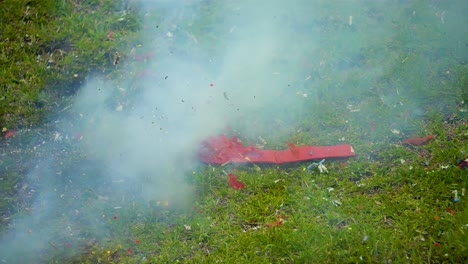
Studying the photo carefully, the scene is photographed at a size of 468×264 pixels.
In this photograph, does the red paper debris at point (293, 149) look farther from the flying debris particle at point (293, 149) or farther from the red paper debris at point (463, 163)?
the red paper debris at point (463, 163)

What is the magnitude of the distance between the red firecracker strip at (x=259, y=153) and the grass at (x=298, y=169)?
0.26ft

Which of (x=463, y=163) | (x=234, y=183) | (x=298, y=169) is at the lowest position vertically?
(x=234, y=183)

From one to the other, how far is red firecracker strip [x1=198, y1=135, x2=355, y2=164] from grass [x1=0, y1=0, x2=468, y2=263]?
0.26 feet

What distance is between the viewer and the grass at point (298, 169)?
3.08 metres

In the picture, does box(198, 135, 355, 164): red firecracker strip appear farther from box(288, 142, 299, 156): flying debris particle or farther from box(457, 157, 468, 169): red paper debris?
box(457, 157, 468, 169): red paper debris

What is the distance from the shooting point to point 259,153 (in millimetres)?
3844

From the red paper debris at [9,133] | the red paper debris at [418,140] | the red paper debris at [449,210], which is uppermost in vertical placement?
the red paper debris at [418,140]

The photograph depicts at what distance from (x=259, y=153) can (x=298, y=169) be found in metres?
0.37

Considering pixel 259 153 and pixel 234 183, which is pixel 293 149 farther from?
pixel 234 183

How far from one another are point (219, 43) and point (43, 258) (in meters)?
2.77

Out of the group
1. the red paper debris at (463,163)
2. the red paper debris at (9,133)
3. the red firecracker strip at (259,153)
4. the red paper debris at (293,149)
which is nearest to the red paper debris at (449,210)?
the red paper debris at (463,163)

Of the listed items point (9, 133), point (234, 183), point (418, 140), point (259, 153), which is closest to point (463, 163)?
point (418, 140)

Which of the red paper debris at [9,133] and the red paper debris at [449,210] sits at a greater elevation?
the red paper debris at [449,210]

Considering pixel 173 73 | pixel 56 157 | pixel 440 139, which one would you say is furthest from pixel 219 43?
pixel 440 139
